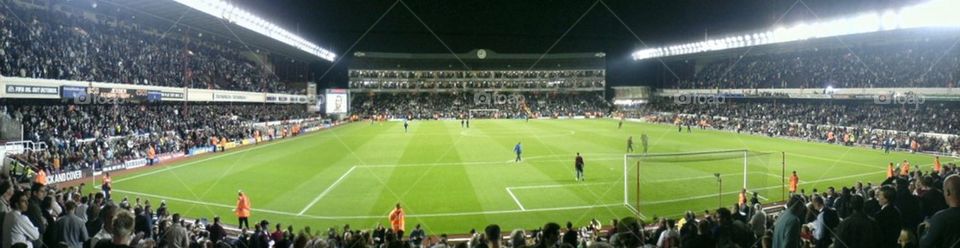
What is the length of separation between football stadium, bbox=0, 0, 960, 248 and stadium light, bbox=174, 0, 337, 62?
272 millimetres

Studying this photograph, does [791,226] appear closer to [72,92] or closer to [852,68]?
[72,92]

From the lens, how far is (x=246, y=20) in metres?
45.7

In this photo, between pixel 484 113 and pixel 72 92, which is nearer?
pixel 72 92

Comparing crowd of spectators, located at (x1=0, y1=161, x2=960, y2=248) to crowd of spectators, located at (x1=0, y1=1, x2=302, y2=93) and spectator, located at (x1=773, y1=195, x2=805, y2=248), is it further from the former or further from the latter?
crowd of spectators, located at (x1=0, y1=1, x2=302, y2=93)

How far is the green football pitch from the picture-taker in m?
17.8

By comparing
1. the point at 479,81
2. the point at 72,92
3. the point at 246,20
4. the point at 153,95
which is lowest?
the point at 72,92

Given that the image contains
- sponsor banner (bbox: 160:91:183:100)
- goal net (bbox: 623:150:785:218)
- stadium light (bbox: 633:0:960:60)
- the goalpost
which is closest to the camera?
goal net (bbox: 623:150:785:218)

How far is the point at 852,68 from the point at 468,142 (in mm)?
39929

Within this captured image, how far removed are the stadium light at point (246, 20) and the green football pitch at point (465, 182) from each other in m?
10.1

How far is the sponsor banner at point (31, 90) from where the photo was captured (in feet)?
82.1

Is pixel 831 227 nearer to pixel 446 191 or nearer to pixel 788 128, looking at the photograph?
pixel 446 191

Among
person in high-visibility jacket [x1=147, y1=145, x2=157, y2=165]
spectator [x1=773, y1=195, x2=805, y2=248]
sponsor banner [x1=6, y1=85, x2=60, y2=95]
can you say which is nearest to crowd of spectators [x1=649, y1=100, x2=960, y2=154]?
spectator [x1=773, y1=195, x2=805, y2=248]

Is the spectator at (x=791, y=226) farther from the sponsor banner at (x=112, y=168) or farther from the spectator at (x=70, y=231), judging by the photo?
the sponsor banner at (x=112, y=168)

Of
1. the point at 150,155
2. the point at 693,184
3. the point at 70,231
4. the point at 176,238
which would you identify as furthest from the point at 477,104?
the point at 70,231
